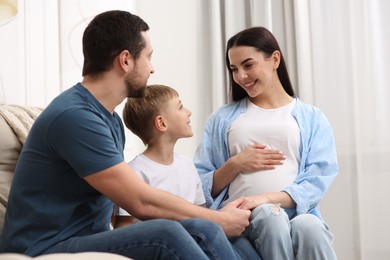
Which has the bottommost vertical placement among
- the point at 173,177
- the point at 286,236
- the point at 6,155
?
the point at 286,236

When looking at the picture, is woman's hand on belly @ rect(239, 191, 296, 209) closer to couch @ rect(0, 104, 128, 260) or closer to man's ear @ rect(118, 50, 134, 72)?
man's ear @ rect(118, 50, 134, 72)

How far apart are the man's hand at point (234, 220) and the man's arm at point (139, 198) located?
12mm

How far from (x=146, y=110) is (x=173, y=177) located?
0.80ft

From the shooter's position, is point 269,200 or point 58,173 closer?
point 58,173

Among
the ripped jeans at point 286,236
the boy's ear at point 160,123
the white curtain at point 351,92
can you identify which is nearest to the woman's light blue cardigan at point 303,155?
the ripped jeans at point 286,236

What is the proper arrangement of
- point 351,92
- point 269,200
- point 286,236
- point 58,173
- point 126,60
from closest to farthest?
point 58,173
point 126,60
point 286,236
point 269,200
point 351,92

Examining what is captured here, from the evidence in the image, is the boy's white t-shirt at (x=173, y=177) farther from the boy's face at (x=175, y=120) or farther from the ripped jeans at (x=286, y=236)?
the ripped jeans at (x=286, y=236)

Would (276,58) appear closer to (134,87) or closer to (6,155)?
(134,87)

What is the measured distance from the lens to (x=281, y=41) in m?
2.93

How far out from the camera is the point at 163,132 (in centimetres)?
190

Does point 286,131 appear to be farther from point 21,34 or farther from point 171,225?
point 21,34

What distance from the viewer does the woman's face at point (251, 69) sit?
207cm

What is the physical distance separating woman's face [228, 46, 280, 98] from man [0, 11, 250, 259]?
24.4 inches

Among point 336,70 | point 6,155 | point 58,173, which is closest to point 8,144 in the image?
point 6,155
